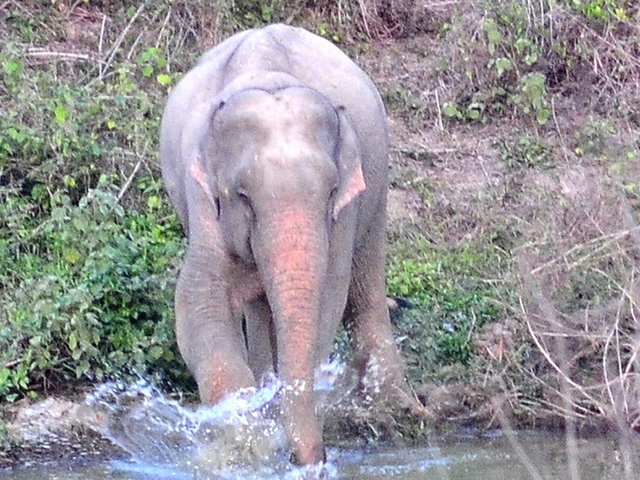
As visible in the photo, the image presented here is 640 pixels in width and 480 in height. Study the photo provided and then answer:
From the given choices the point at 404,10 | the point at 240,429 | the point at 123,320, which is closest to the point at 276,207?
the point at 240,429

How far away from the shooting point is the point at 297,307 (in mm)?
4598

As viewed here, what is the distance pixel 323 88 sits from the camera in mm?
5707

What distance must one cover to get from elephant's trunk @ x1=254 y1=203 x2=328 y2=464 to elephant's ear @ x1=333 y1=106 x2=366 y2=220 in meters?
0.27

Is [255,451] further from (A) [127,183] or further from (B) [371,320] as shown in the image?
(A) [127,183]

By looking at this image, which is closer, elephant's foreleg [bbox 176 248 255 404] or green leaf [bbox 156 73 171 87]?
elephant's foreleg [bbox 176 248 255 404]

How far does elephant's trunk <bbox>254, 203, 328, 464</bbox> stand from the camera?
455 cm

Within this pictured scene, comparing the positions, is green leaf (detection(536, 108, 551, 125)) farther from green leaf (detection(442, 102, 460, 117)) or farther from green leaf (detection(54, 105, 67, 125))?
green leaf (detection(54, 105, 67, 125))

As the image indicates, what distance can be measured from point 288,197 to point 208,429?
115cm

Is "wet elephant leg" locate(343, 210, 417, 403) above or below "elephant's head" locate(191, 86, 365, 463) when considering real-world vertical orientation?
below

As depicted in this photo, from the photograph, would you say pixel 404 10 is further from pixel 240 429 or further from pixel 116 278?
pixel 240 429

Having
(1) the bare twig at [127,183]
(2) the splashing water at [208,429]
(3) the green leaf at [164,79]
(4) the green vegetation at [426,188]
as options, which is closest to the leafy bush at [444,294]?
(4) the green vegetation at [426,188]

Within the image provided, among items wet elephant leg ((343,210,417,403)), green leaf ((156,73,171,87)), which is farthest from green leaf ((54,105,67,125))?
wet elephant leg ((343,210,417,403))

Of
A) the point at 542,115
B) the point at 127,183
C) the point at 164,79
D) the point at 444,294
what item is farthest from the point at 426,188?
the point at 127,183

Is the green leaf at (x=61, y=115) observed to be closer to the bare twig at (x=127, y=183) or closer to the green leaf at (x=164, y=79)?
the bare twig at (x=127, y=183)
